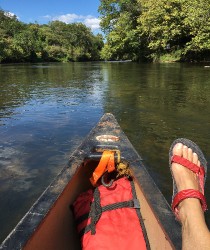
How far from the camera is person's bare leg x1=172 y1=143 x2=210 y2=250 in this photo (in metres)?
1.59

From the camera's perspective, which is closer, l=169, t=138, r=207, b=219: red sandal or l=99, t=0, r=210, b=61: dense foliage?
l=169, t=138, r=207, b=219: red sandal

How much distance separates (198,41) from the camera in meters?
27.0

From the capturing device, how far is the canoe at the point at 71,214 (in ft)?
5.41

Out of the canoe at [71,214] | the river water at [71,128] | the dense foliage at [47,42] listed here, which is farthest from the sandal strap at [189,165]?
the dense foliage at [47,42]

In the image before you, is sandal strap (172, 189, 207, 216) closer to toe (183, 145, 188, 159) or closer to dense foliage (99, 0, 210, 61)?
toe (183, 145, 188, 159)

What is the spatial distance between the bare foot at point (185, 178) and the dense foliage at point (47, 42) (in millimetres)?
42002

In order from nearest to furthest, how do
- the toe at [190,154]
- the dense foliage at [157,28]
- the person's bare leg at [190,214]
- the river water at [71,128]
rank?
the person's bare leg at [190,214] → the toe at [190,154] → the river water at [71,128] → the dense foliage at [157,28]

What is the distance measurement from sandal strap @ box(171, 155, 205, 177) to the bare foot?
0.03 meters

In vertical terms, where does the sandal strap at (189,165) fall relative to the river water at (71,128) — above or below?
above

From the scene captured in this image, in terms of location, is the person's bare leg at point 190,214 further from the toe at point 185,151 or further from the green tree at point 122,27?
the green tree at point 122,27

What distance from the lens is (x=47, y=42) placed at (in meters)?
61.0

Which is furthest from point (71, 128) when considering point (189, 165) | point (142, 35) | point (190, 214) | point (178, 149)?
point (142, 35)

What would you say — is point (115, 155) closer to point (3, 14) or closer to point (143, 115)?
point (143, 115)

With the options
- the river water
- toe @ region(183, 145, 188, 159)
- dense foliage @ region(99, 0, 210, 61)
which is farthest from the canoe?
dense foliage @ region(99, 0, 210, 61)
